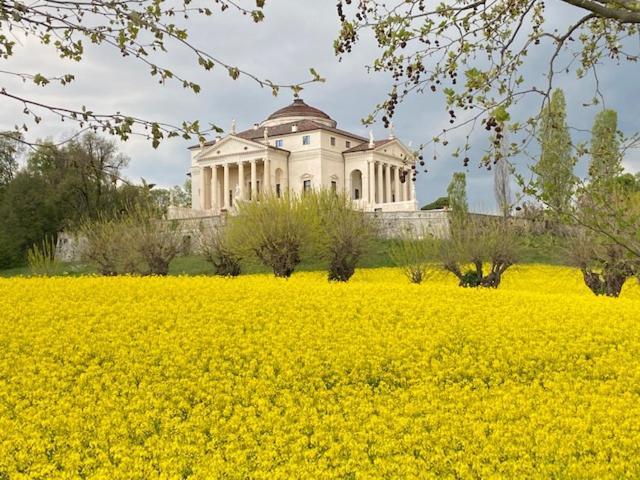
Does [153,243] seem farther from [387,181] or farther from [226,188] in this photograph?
[387,181]

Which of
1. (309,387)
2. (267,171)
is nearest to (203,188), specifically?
(267,171)

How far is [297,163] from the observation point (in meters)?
70.3

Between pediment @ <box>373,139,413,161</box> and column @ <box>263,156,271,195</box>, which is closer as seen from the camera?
column @ <box>263,156,271,195</box>

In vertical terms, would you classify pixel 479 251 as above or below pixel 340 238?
below

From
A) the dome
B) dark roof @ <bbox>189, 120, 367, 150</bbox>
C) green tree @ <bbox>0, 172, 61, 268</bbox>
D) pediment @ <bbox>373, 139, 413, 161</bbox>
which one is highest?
the dome

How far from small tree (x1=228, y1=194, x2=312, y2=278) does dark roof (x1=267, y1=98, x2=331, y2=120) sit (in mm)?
49416

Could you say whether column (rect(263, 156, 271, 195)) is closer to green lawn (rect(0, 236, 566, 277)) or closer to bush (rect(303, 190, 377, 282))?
green lawn (rect(0, 236, 566, 277))

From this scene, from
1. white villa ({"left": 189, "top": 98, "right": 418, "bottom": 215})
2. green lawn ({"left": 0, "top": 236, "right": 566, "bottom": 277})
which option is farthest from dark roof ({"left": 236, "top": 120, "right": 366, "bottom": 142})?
green lawn ({"left": 0, "top": 236, "right": 566, "bottom": 277})

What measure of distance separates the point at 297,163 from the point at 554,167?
64.7 metres

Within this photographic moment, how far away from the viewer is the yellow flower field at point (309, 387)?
7.00 m

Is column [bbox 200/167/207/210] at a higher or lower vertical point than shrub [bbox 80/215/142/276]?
higher

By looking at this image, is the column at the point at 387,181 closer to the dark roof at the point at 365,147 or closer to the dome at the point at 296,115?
the dark roof at the point at 365,147

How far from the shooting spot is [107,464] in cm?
696

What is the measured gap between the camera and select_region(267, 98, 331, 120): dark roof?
76.8 m
